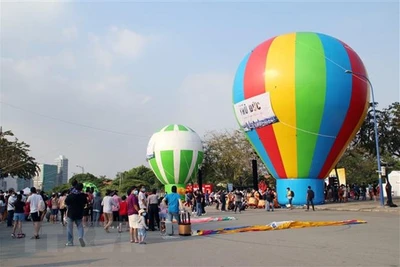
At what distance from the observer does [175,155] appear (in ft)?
129

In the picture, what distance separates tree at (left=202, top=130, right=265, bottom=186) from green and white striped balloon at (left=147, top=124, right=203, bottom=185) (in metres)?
13.2

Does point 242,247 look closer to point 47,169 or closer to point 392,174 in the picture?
point 392,174

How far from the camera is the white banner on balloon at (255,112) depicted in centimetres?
2644

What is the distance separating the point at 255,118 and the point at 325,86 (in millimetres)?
4552

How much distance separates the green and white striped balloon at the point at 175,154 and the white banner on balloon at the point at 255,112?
1174 centimetres

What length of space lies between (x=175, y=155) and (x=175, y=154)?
0.09 m

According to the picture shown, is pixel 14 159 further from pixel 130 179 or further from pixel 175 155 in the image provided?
pixel 130 179

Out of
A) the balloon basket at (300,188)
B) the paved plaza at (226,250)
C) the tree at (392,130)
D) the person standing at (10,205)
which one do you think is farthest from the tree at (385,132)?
the person standing at (10,205)

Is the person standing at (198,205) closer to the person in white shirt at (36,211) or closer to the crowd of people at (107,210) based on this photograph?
the crowd of people at (107,210)

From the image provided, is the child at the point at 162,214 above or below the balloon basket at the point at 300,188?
below

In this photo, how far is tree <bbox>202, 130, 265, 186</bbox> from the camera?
53.7 m

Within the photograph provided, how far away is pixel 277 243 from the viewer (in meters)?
10.9

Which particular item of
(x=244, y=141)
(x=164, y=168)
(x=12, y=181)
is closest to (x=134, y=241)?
(x=164, y=168)

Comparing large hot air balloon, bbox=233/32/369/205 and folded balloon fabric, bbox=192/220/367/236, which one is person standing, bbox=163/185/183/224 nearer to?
folded balloon fabric, bbox=192/220/367/236
